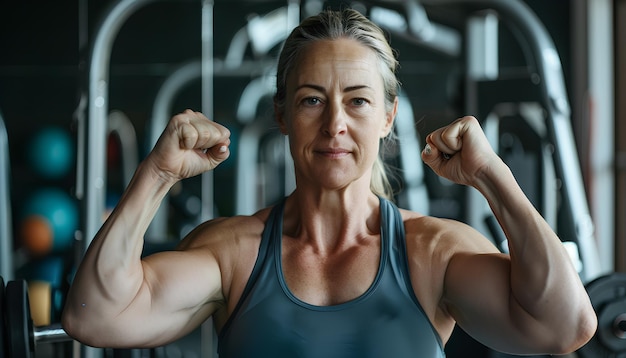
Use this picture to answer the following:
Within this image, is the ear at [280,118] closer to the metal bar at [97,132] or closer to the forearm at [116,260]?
the forearm at [116,260]

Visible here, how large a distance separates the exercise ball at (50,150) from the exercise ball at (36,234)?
310 mm

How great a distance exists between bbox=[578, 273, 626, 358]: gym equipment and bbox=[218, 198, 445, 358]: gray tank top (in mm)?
559

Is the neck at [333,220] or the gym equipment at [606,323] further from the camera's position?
the gym equipment at [606,323]

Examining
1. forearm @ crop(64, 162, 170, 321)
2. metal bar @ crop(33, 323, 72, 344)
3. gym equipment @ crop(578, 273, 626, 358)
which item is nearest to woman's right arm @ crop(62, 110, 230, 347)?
forearm @ crop(64, 162, 170, 321)

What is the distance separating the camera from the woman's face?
5.16 feet

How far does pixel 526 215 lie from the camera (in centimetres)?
143

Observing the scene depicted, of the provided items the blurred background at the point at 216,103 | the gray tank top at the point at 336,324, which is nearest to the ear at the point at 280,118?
the gray tank top at the point at 336,324

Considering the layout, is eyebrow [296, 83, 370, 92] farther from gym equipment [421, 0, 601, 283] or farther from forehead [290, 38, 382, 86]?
gym equipment [421, 0, 601, 283]

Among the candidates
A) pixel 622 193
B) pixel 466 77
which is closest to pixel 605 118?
pixel 622 193

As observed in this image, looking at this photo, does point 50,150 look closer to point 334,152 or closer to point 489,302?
point 334,152

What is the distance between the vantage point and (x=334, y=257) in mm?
1679

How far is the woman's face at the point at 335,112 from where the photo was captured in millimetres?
1571

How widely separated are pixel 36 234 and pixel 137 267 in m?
3.53

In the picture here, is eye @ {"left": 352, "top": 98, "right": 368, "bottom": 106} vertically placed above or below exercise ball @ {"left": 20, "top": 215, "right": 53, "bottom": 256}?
above
